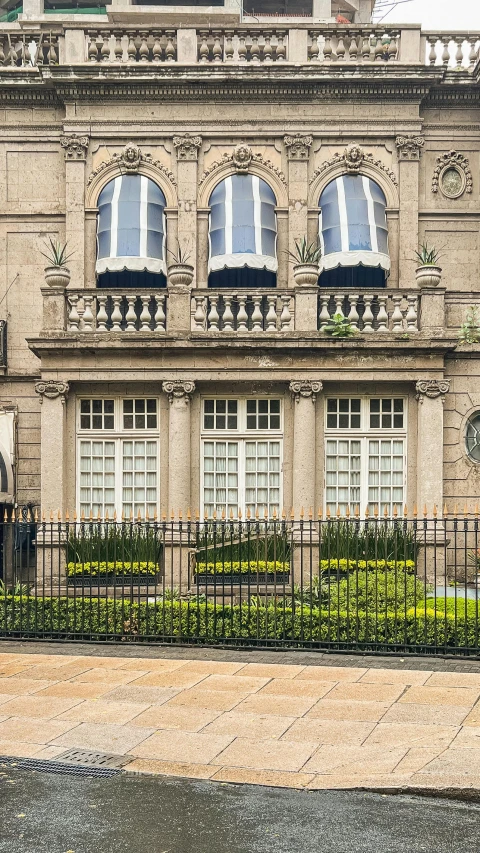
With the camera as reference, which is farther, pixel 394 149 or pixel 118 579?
pixel 394 149

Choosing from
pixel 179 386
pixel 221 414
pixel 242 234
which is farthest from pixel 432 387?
pixel 242 234

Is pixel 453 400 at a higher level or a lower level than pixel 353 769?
higher

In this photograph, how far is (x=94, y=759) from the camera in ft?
29.7

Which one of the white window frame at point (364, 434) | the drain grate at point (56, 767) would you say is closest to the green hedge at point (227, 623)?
the drain grate at point (56, 767)

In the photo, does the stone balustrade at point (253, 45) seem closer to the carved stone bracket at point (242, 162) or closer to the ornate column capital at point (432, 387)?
the carved stone bracket at point (242, 162)

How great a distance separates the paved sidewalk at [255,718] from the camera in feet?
28.2

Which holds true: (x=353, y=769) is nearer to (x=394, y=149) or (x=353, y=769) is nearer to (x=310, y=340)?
(x=310, y=340)

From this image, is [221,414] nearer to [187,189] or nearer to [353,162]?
[187,189]

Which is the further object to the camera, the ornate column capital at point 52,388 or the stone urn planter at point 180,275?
the stone urn planter at point 180,275

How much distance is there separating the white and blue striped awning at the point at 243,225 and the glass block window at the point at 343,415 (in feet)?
12.4

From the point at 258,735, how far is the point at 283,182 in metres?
15.2

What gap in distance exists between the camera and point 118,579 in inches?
736

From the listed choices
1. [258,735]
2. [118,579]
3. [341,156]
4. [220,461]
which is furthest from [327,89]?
[258,735]

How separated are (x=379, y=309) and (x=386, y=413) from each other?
82.6 inches
